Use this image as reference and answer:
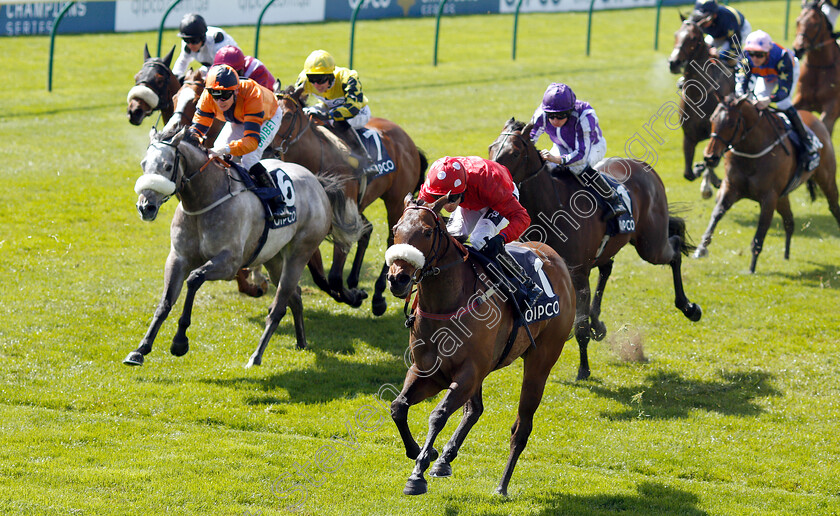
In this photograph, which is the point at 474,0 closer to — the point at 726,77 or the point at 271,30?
the point at 271,30

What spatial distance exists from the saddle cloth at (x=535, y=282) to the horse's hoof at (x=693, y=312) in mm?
3836

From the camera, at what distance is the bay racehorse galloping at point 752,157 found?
12406 millimetres

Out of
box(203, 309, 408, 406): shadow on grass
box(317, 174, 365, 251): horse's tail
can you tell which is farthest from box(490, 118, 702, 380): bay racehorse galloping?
box(317, 174, 365, 251): horse's tail

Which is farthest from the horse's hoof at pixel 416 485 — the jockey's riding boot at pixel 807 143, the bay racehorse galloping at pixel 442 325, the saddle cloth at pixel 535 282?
the jockey's riding boot at pixel 807 143

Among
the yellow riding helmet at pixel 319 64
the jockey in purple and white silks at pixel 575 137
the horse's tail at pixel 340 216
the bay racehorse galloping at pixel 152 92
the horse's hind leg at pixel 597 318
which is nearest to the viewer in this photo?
the jockey in purple and white silks at pixel 575 137

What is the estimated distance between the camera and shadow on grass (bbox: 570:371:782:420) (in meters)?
8.80

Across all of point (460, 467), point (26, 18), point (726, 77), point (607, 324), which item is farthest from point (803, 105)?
point (26, 18)

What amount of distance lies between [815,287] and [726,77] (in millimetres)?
3631

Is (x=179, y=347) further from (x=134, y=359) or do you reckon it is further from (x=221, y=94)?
(x=221, y=94)

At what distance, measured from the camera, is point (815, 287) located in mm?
12711

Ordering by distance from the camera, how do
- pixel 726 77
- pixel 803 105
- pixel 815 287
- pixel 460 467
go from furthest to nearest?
1. pixel 803 105
2. pixel 726 77
3. pixel 815 287
4. pixel 460 467

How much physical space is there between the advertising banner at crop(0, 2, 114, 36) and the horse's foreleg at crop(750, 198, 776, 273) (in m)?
16.5

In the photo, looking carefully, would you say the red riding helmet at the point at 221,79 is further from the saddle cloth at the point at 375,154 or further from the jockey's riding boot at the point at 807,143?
the jockey's riding boot at the point at 807,143

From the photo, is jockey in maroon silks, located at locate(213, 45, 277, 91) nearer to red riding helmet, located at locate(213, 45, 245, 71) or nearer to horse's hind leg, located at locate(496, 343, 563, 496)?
red riding helmet, located at locate(213, 45, 245, 71)
